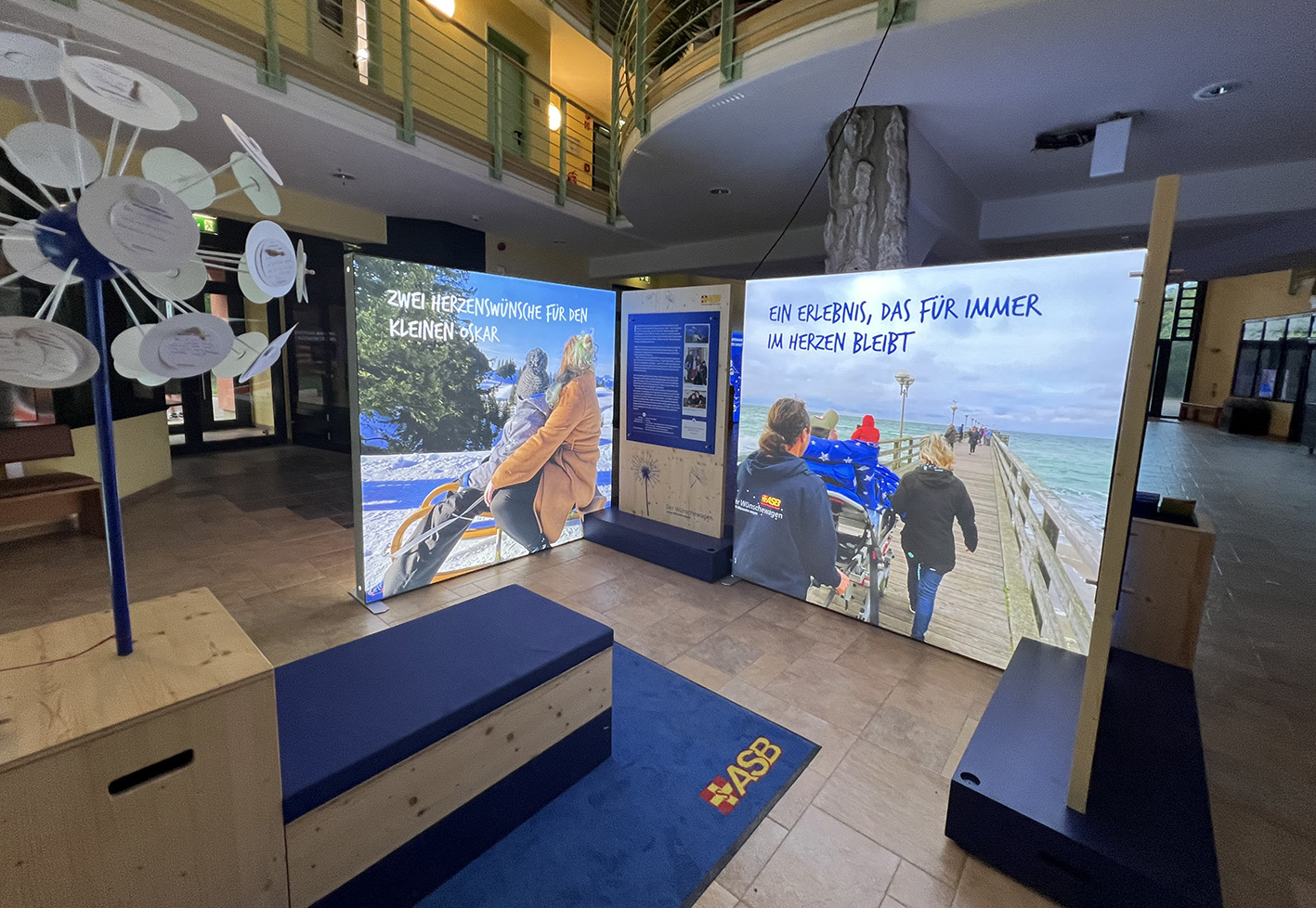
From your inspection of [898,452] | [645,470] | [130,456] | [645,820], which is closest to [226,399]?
[130,456]

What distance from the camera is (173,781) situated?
3.84 feet

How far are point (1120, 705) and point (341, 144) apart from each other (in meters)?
6.11

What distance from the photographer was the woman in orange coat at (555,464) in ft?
13.7

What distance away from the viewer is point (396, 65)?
6547mm

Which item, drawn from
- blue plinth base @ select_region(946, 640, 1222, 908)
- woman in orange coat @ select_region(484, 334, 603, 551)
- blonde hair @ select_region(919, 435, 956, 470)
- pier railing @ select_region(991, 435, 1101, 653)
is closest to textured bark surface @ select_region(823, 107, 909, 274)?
blonde hair @ select_region(919, 435, 956, 470)

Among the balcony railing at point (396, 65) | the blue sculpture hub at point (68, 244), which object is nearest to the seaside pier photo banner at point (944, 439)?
the blue sculpture hub at point (68, 244)

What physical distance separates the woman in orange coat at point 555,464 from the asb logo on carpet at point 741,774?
8.27ft

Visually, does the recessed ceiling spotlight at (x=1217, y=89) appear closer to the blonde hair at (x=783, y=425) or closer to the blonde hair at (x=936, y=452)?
the blonde hair at (x=936, y=452)

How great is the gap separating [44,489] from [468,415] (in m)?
3.49

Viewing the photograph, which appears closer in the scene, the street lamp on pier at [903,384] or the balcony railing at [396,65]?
the street lamp on pier at [903,384]

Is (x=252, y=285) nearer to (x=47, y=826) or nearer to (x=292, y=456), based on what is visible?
(x=47, y=826)

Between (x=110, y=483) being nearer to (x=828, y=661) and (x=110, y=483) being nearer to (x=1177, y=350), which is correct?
(x=828, y=661)

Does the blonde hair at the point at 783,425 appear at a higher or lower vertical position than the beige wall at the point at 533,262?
lower

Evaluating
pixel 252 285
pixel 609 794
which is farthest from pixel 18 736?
pixel 609 794
